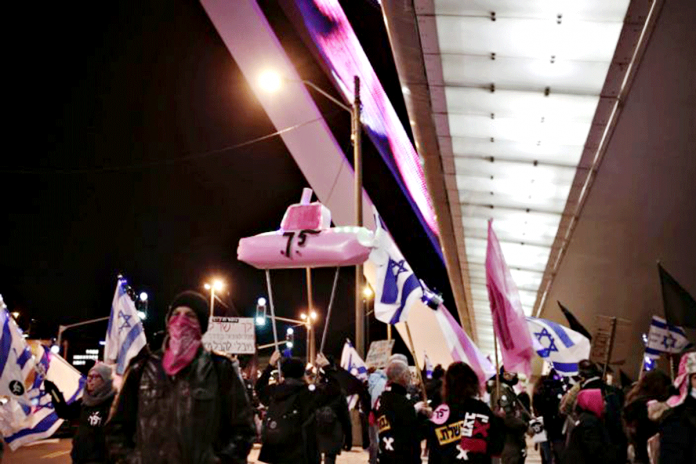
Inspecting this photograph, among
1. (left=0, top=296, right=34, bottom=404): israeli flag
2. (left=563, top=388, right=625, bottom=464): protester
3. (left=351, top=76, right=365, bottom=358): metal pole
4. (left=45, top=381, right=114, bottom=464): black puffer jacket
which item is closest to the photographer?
(left=45, top=381, right=114, bottom=464): black puffer jacket

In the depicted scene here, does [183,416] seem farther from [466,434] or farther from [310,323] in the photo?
[310,323]

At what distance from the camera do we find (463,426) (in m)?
7.67

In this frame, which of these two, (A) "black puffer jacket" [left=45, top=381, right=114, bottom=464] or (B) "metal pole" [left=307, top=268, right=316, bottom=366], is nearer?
(A) "black puffer jacket" [left=45, top=381, right=114, bottom=464]

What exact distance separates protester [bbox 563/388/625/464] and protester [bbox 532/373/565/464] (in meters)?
4.42

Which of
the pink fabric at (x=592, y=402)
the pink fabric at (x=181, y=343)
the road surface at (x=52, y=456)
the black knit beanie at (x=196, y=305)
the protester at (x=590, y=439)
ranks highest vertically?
the black knit beanie at (x=196, y=305)

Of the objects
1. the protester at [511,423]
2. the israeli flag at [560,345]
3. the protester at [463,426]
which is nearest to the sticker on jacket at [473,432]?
the protester at [463,426]

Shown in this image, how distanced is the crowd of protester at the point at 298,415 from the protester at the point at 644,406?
0.01 meters

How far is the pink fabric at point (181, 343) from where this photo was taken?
4.83m

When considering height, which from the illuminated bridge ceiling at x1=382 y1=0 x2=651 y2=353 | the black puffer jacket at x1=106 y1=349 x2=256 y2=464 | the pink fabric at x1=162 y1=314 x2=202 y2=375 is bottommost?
the black puffer jacket at x1=106 y1=349 x2=256 y2=464

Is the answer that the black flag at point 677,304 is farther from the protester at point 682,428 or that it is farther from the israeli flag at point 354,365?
the israeli flag at point 354,365

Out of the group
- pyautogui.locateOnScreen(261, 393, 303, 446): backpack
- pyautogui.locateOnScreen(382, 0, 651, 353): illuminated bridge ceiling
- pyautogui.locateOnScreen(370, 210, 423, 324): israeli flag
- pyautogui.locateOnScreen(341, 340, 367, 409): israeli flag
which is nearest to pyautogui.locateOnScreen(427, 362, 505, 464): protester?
pyautogui.locateOnScreen(261, 393, 303, 446): backpack

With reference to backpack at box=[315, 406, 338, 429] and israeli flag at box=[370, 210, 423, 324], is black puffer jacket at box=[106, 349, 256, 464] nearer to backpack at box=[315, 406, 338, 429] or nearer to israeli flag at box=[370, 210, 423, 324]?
israeli flag at box=[370, 210, 423, 324]

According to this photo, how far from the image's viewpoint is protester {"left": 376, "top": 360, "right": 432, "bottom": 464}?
879 cm

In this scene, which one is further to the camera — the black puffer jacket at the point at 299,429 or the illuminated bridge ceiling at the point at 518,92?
the illuminated bridge ceiling at the point at 518,92
